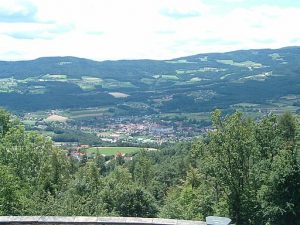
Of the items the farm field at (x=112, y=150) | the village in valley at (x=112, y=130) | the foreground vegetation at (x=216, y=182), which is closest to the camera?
the foreground vegetation at (x=216, y=182)

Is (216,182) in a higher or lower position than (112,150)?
higher

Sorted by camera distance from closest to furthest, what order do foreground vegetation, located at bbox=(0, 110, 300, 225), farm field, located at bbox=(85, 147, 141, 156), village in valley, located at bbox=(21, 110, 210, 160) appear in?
foreground vegetation, located at bbox=(0, 110, 300, 225), farm field, located at bbox=(85, 147, 141, 156), village in valley, located at bbox=(21, 110, 210, 160)

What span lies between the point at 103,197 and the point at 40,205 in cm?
1514

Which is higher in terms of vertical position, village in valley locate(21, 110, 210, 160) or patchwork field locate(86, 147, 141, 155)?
patchwork field locate(86, 147, 141, 155)

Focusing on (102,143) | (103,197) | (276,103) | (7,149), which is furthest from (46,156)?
(276,103)

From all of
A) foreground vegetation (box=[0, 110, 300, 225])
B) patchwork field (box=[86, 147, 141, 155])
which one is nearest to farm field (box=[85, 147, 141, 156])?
patchwork field (box=[86, 147, 141, 155])

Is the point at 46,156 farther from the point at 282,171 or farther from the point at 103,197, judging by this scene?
the point at 282,171

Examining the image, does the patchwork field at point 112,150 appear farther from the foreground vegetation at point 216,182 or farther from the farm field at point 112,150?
the foreground vegetation at point 216,182

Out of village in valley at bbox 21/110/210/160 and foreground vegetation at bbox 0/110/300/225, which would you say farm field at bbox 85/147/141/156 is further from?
foreground vegetation at bbox 0/110/300/225

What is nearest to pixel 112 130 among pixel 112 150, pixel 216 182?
pixel 112 150

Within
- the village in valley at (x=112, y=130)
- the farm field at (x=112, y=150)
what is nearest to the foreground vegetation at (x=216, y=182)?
the farm field at (x=112, y=150)

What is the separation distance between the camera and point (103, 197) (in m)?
38.7

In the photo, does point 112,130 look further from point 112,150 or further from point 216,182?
point 216,182

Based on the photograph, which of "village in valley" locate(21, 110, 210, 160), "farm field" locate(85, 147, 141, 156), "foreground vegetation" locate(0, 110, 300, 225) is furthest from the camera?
"village in valley" locate(21, 110, 210, 160)
